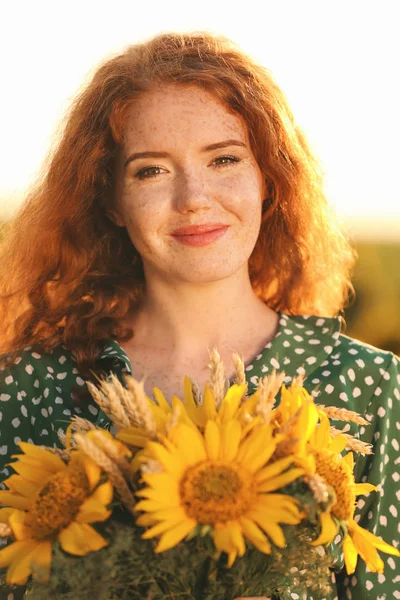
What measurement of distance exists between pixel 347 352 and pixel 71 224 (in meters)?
0.96

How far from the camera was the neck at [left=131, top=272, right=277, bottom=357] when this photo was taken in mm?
2566

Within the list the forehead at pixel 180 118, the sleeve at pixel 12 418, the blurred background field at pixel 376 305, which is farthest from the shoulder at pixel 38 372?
the blurred background field at pixel 376 305

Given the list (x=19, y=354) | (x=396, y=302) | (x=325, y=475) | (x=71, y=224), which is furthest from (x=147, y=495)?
(x=396, y=302)

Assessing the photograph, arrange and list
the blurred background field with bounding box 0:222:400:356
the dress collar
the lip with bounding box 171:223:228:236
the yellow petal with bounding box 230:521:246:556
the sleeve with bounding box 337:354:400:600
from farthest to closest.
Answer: the blurred background field with bounding box 0:222:400:356 < the dress collar < the lip with bounding box 171:223:228:236 < the sleeve with bounding box 337:354:400:600 < the yellow petal with bounding box 230:521:246:556

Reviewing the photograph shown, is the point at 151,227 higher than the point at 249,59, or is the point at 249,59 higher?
the point at 249,59

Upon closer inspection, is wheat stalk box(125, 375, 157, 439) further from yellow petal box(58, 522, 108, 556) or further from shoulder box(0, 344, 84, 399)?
shoulder box(0, 344, 84, 399)

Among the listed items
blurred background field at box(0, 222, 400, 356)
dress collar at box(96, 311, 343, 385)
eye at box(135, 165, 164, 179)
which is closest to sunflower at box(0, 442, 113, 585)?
dress collar at box(96, 311, 343, 385)

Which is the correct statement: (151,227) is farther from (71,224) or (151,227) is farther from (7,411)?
(7,411)

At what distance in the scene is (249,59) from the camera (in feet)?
8.70

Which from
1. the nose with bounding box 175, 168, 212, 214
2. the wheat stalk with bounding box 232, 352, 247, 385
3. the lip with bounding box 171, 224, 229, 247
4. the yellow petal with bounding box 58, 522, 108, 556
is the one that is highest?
the nose with bounding box 175, 168, 212, 214

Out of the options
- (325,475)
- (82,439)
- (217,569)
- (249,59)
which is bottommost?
(217,569)

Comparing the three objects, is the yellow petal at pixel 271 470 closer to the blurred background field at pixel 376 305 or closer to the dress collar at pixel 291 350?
the dress collar at pixel 291 350

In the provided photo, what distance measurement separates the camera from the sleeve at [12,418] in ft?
8.32

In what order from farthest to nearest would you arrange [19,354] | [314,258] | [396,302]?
[396,302] < [314,258] < [19,354]
